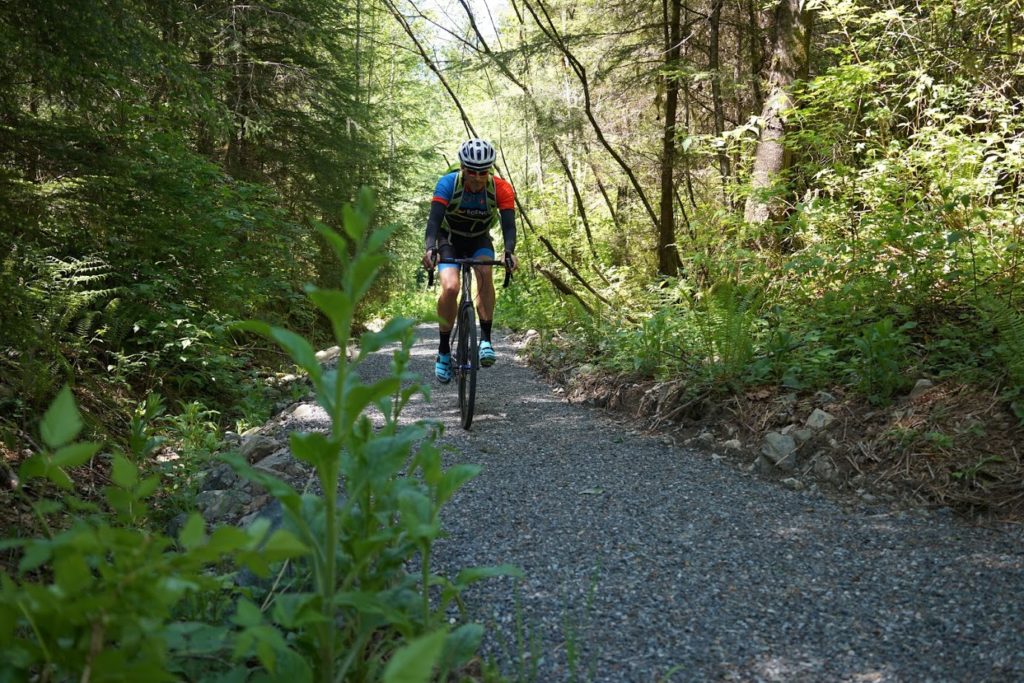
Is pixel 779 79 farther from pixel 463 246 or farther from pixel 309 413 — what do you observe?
pixel 309 413

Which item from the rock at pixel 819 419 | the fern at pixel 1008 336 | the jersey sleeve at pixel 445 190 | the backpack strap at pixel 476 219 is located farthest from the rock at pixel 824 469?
the jersey sleeve at pixel 445 190

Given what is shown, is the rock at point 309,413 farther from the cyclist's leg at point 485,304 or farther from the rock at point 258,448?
the cyclist's leg at point 485,304

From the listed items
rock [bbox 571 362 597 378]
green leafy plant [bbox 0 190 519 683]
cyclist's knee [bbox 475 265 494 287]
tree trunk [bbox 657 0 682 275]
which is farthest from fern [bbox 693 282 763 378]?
green leafy plant [bbox 0 190 519 683]

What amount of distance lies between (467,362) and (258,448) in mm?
1837

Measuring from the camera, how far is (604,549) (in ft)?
9.98

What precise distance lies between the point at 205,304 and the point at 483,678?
5513 millimetres

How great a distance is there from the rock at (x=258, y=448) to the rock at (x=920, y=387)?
13.6 feet

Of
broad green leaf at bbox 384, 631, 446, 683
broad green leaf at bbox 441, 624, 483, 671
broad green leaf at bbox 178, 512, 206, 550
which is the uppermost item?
broad green leaf at bbox 178, 512, 206, 550

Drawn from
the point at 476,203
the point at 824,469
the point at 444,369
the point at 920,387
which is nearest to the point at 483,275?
the point at 476,203

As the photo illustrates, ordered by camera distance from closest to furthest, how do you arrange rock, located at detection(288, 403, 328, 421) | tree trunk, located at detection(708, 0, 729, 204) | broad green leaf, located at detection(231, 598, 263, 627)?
broad green leaf, located at detection(231, 598, 263, 627)
rock, located at detection(288, 403, 328, 421)
tree trunk, located at detection(708, 0, 729, 204)

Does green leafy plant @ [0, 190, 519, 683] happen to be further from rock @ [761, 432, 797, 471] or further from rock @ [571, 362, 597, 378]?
rock @ [571, 362, 597, 378]

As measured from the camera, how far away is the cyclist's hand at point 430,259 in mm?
5684

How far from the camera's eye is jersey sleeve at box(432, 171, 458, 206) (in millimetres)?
5816

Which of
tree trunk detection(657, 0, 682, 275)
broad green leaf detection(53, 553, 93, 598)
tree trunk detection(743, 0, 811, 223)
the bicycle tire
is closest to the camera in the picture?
broad green leaf detection(53, 553, 93, 598)
